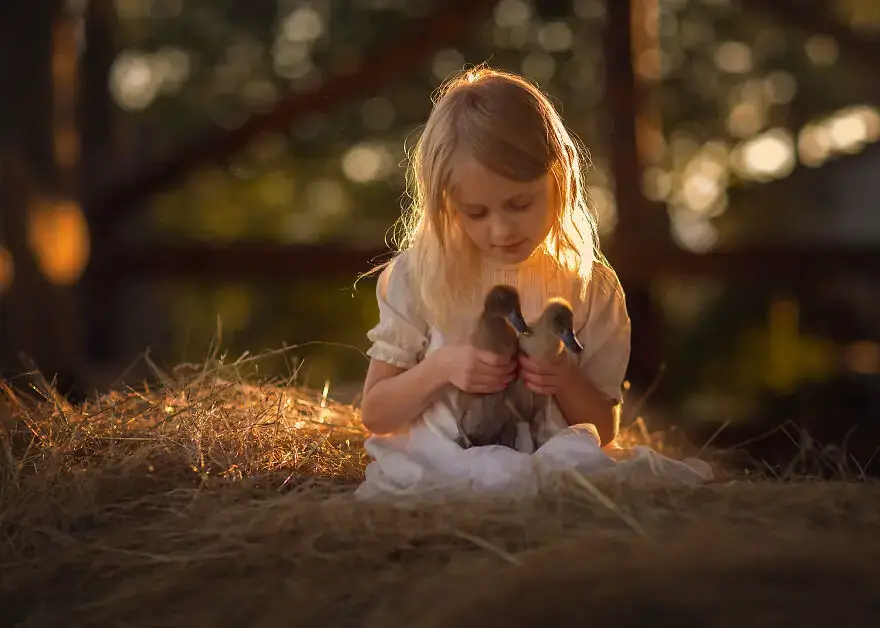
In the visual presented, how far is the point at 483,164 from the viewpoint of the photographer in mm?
1742

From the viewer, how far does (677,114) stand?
6.76 m

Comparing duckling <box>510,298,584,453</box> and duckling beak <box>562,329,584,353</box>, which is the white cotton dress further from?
duckling beak <box>562,329,584,353</box>

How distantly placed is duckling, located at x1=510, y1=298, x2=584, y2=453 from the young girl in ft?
0.08

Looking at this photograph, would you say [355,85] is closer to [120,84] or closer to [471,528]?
[471,528]

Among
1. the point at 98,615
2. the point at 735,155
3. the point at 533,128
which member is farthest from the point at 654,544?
the point at 735,155

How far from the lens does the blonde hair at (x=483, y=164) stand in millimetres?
1765

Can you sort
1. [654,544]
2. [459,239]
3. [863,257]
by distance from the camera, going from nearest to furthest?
[654,544], [459,239], [863,257]

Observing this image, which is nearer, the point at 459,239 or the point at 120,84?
the point at 459,239

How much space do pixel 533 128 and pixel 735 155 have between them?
207 inches

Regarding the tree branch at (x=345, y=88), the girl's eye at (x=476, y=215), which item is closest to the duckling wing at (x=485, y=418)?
the girl's eye at (x=476, y=215)

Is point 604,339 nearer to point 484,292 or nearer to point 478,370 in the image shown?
point 484,292

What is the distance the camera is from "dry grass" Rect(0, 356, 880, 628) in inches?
44.2

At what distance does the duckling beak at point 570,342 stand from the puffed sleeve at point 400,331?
16.0 inches

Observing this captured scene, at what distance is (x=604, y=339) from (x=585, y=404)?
17 centimetres
